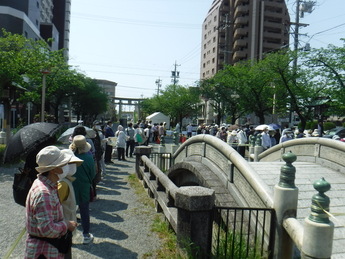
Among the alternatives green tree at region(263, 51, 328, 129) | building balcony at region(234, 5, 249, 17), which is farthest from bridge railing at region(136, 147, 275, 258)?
building balcony at region(234, 5, 249, 17)

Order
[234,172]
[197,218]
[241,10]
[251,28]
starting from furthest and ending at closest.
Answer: [251,28]
[241,10]
[234,172]
[197,218]

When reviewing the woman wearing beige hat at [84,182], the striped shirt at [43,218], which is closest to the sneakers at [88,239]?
the woman wearing beige hat at [84,182]

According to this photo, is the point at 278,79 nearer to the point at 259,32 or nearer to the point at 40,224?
the point at 40,224

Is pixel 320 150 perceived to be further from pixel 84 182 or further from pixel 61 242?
pixel 61 242

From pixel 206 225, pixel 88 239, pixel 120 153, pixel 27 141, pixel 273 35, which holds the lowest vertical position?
pixel 88 239

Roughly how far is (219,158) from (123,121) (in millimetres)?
38462

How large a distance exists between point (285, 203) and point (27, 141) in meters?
3.76

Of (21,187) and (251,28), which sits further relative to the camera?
(251,28)

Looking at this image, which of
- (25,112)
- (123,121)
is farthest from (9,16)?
(123,121)

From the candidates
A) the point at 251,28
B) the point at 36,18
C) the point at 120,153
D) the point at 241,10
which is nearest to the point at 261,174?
the point at 120,153

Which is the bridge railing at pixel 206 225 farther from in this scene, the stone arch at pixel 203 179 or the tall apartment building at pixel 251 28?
the tall apartment building at pixel 251 28

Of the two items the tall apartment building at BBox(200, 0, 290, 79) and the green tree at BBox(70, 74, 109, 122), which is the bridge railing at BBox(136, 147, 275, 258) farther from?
the tall apartment building at BBox(200, 0, 290, 79)

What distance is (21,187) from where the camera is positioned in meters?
3.80

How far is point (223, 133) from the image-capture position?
17.6 meters
